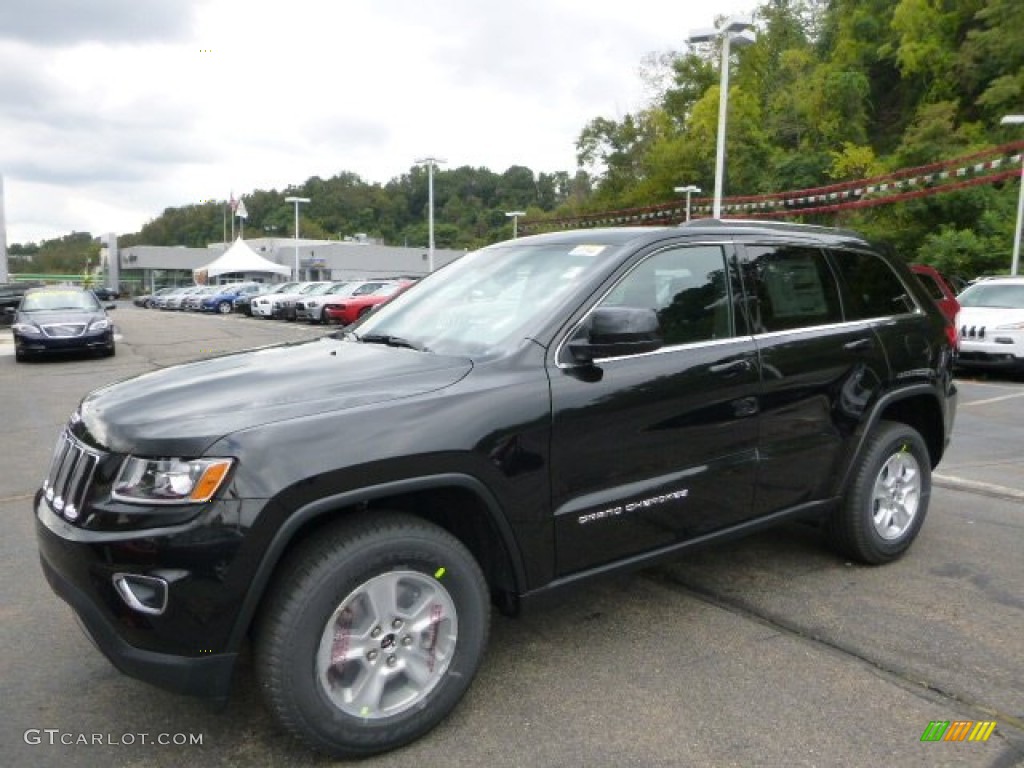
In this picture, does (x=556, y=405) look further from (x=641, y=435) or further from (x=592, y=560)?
(x=592, y=560)

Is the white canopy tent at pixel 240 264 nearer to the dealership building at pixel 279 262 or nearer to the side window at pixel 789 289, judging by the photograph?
the dealership building at pixel 279 262

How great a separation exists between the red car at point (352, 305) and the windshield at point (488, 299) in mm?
19006

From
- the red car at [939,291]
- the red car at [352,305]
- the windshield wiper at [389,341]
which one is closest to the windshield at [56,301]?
the red car at [352,305]

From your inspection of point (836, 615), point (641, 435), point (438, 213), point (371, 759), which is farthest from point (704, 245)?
point (438, 213)

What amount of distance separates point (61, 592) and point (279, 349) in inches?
55.0

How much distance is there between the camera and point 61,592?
2.65 meters

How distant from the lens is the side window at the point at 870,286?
→ 4.26 m

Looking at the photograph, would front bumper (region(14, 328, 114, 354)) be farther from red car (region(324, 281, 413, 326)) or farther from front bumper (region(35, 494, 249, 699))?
front bumper (region(35, 494, 249, 699))

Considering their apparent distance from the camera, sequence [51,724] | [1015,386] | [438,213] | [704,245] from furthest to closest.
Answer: [438,213], [1015,386], [704,245], [51,724]

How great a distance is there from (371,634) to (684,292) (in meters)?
1.96

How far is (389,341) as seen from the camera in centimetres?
351

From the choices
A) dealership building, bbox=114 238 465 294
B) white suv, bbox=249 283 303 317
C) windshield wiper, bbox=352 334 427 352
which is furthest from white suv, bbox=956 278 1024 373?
dealership building, bbox=114 238 465 294

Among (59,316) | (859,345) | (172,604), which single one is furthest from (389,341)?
(59,316)

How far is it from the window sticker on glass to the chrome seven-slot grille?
2019mm
